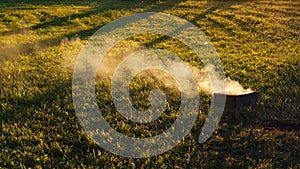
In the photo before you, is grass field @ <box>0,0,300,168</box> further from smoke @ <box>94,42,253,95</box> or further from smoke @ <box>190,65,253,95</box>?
smoke @ <box>94,42,253,95</box>

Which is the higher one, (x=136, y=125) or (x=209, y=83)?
(x=209, y=83)

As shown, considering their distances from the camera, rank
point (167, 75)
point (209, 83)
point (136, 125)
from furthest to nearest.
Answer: point (167, 75) < point (209, 83) < point (136, 125)

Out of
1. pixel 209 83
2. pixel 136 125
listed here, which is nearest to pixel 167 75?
pixel 209 83

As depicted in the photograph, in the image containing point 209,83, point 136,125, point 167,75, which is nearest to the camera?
point 136,125

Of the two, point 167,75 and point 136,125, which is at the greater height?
point 167,75

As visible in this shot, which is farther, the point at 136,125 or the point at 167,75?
the point at 167,75

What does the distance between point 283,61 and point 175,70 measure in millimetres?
3354

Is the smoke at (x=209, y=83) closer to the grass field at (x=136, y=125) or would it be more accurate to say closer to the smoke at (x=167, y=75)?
the smoke at (x=167, y=75)

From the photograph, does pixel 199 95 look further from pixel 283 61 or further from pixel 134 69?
pixel 283 61

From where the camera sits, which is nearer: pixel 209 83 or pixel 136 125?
pixel 136 125

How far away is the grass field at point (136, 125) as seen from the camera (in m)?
5.28

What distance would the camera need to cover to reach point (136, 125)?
20.3ft

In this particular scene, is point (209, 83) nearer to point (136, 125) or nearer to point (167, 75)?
point (167, 75)

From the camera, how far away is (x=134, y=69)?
8891 millimetres
